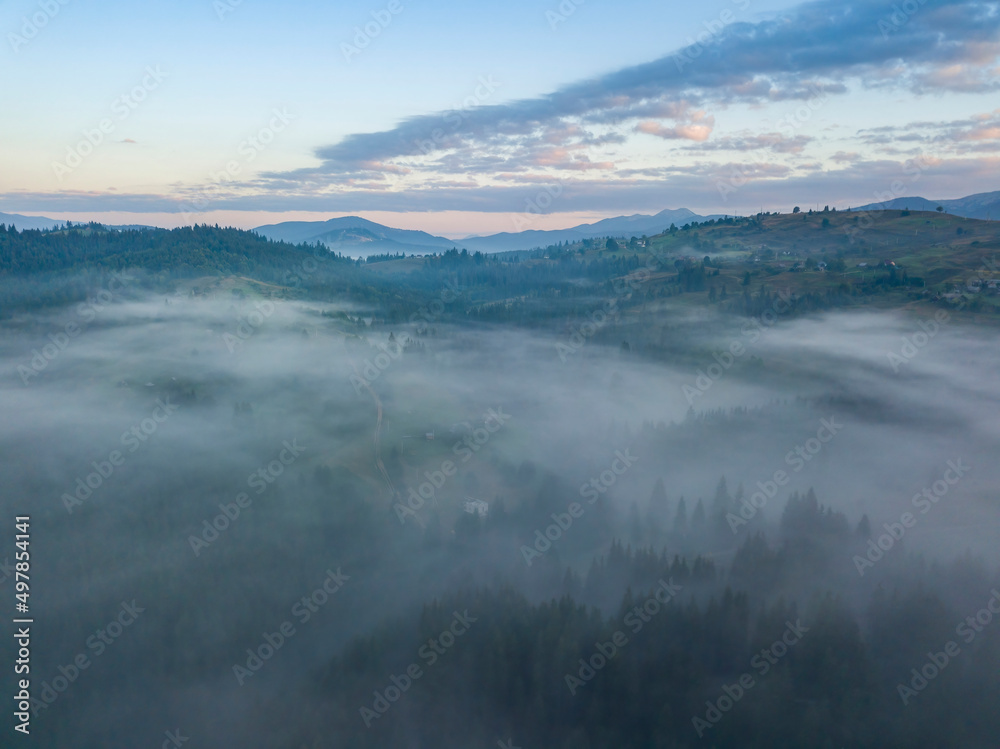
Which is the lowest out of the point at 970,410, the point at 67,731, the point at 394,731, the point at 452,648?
→ the point at 67,731

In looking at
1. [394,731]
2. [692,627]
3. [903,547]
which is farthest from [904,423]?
[394,731]

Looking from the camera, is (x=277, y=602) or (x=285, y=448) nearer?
(x=277, y=602)

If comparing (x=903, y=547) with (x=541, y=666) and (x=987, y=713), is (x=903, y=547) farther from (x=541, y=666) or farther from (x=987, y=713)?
(x=541, y=666)

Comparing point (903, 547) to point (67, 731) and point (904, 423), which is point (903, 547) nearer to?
point (904, 423)

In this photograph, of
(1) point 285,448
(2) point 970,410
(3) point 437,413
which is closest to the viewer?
(1) point 285,448

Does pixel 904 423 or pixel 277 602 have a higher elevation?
pixel 904 423

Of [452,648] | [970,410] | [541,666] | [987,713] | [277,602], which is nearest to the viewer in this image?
[987,713]

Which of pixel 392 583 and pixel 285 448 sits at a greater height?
pixel 285 448

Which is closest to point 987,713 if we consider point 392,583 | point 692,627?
point 692,627

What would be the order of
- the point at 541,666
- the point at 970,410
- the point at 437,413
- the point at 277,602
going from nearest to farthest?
the point at 541,666
the point at 277,602
the point at 970,410
the point at 437,413
